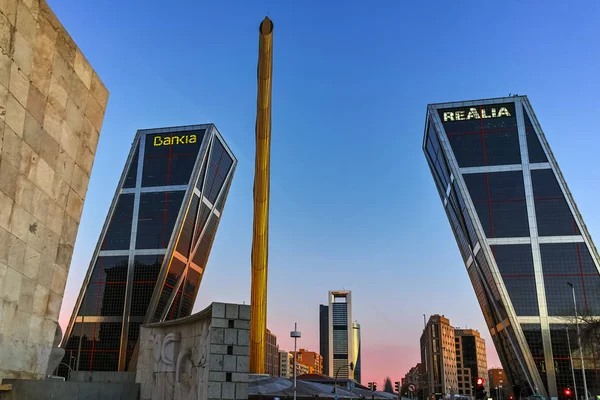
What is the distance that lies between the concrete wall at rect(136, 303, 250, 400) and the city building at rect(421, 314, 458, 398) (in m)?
140

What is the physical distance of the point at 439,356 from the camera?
160 m

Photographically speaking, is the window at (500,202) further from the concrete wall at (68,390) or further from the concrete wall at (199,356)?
the concrete wall at (68,390)

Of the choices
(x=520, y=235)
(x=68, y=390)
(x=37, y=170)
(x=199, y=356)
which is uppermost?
(x=520, y=235)

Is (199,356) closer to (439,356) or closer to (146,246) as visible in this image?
(146,246)

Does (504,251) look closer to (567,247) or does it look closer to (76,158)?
(567,247)

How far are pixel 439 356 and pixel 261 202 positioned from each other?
371ft

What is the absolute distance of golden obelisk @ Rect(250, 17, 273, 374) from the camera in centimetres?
6531

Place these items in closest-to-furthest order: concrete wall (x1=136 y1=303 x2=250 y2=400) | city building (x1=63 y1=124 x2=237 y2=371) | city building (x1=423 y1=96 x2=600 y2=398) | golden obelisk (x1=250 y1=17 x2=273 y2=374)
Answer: concrete wall (x1=136 y1=303 x2=250 y2=400), golden obelisk (x1=250 y1=17 x2=273 y2=374), city building (x1=423 y1=96 x2=600 y2=398), city building (x1=63 y1=124 x2=237 y2=371)

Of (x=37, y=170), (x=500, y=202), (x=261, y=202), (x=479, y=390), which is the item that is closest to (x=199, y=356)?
(x=37, y=170)

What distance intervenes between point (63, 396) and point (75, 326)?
7835 centimetres

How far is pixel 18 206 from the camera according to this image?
1434 centimetres

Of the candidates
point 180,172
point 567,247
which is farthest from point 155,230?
point 567,247

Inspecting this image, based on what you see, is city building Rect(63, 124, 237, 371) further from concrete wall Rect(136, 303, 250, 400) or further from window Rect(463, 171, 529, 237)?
concrete wall Rect(136, 303, 250, 400)

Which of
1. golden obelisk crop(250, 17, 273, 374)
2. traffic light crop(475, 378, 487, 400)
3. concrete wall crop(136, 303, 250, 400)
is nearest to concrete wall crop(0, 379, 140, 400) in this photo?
concrete wall crop(136, 303, 250, 400)
